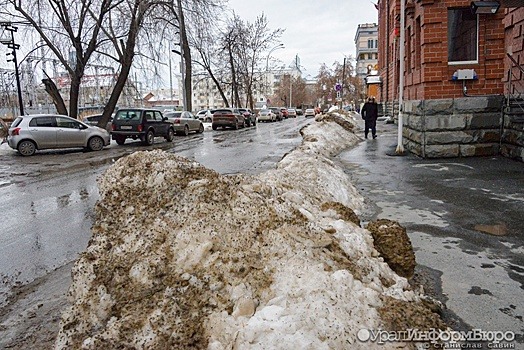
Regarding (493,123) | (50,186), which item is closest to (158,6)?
(50,186)

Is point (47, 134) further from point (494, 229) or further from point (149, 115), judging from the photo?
point (494, 229)

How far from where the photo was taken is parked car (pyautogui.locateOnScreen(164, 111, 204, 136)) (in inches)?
1033

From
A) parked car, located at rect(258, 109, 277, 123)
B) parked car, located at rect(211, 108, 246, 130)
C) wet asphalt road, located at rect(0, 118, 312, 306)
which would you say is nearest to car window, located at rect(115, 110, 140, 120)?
wet asphalt road, located at rect(0, 118, 312, 306)

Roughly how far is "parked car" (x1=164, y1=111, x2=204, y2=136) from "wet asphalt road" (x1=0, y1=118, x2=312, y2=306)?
10.2m

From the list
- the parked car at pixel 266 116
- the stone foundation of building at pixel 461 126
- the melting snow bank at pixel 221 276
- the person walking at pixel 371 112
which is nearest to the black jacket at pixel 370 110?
the person walking at pixel 371 112

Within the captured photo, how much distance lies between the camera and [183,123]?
26578 mm

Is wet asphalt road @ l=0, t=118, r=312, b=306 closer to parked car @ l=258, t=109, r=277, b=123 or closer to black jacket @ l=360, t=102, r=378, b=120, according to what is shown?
black jacket @ l=360, t=102, r=378, b=120

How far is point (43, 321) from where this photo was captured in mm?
3521

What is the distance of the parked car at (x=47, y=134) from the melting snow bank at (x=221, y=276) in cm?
1377

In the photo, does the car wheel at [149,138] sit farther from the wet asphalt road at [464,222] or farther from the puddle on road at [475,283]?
the puddle on road at [475,283]

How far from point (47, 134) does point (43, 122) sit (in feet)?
1.60

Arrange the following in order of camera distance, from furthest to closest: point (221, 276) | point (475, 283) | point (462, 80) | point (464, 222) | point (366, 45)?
point (366, 45), point (462, 80), point (464, 222), point (475, 283), point (221, 276)

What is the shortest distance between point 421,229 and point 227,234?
117 inches

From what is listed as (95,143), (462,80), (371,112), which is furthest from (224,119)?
(462,80)
